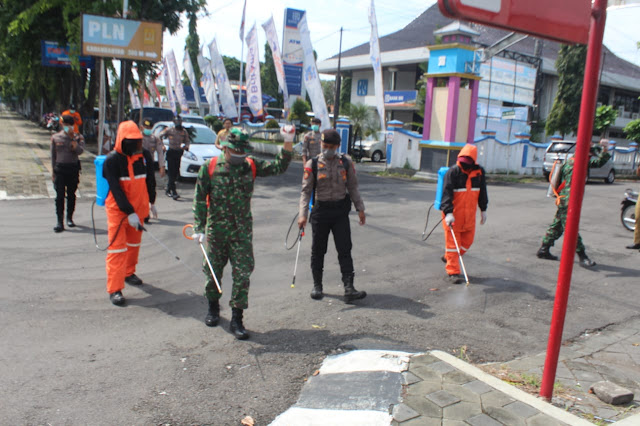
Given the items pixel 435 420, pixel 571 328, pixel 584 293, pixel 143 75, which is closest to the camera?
pixel 435 420

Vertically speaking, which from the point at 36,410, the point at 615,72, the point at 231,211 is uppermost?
the point at 615,72

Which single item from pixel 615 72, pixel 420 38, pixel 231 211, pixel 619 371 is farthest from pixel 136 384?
pixel 615 72

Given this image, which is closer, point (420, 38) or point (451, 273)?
point (451, 273)

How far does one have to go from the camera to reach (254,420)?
341 cm

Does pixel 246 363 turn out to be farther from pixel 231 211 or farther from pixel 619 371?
pixel 619 371

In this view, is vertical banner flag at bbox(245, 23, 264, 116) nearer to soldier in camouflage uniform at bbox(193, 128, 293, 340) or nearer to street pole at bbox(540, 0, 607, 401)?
soldier in camouflage uniform at bbox(193, 128, 293, 340)

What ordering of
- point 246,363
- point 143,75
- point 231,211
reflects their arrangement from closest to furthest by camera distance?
point 246,363 → point 231,211 → point 143,75

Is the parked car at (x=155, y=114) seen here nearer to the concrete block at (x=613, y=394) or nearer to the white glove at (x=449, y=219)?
the white glove at (x=449, y=219)

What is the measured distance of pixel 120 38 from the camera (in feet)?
48.5

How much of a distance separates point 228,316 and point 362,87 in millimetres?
41613

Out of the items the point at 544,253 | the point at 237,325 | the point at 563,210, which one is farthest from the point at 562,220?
the point at 237,325

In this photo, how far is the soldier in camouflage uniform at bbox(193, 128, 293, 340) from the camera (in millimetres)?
4668

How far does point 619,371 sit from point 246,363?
3197mm

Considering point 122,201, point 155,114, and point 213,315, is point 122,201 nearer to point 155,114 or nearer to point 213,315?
point 213,315
